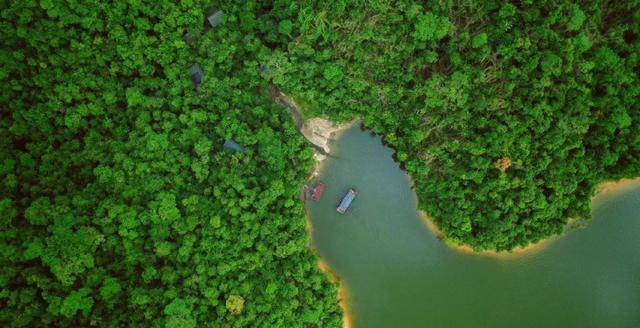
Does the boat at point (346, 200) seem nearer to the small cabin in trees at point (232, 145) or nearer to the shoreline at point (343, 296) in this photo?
the shoreline at point (343, 296)

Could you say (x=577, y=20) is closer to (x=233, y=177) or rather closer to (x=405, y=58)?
(x=405, y=58)

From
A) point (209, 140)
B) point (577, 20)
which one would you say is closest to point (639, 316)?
point (577, 20)

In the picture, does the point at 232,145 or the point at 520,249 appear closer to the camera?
the point at 232,145

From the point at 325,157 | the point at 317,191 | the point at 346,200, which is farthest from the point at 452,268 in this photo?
the point at 325,157

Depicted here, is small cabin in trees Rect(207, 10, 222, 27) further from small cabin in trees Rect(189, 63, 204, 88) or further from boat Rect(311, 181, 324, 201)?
boat Rect(311, 181, 324, 201)

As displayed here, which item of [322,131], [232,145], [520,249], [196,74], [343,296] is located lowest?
[343,296]

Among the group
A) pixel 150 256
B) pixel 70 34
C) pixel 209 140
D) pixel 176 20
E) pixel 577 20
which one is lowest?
pixel 150 256

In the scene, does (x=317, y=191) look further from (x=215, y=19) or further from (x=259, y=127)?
(x=215, y=19)
